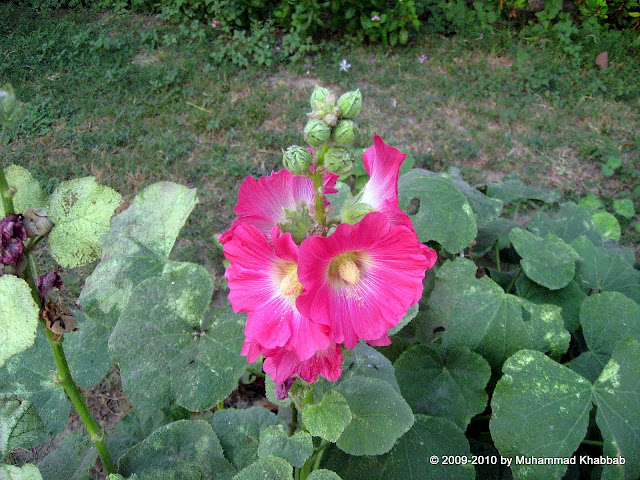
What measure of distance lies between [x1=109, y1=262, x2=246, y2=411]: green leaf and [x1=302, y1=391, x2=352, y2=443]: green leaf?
0.82 feet

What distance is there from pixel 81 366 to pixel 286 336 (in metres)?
0.89

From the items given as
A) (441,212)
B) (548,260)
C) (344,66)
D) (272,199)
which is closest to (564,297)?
(548,260)

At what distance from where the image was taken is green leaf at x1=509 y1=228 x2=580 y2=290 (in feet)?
6.22

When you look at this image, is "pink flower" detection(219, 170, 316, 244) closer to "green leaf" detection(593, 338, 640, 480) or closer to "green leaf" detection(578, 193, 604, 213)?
"green leaf" detection(593, 338, 640, 480)

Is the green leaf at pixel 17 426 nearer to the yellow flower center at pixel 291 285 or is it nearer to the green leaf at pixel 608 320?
the yellow flower center at pixel 291 285

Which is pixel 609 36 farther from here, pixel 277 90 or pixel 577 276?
pixel 577 276

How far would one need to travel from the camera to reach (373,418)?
4.08 ft

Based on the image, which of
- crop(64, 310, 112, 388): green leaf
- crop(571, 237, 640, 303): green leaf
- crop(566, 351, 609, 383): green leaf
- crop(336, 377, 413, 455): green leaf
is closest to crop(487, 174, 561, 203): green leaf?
crop(571, 237, 640, 303): green leaf

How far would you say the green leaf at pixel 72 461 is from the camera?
139 cm

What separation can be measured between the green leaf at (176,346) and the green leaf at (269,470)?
0.69 feet

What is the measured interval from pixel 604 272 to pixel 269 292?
1.66m

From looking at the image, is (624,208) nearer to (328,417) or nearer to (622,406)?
(622,406)

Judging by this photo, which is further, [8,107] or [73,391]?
[73,391]

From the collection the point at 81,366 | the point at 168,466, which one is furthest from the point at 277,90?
the point at 168,466
